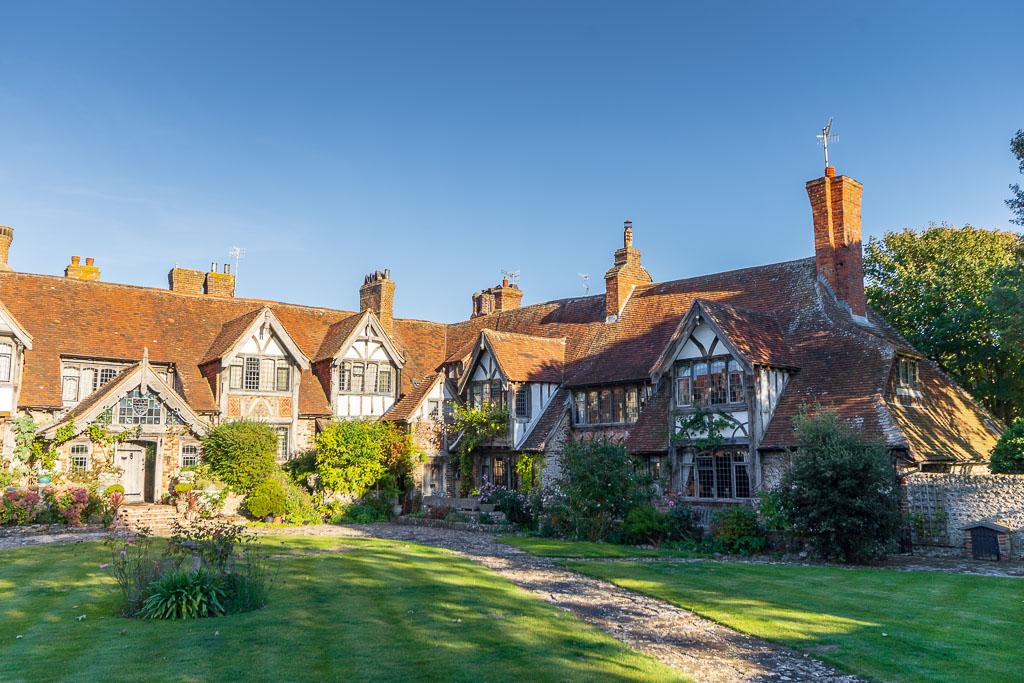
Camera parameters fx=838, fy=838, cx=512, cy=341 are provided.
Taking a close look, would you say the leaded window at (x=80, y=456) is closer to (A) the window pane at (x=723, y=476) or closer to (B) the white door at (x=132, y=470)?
(B) the white door at (x=132, y=470)

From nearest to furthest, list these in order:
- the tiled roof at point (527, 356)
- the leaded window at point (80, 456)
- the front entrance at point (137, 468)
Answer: the leaded window at point (80, 456), the front entrance at point (137, 468), the tiled roof at point (527, 356)

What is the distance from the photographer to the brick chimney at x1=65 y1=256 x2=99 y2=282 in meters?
36.3

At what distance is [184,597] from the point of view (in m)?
12.8

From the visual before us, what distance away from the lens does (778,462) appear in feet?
79.3

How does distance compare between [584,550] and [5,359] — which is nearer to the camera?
[584,550]

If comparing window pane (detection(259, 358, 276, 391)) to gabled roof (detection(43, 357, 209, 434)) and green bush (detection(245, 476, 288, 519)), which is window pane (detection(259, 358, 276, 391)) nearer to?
gabled roof (detection(43, 357, 209, 434))

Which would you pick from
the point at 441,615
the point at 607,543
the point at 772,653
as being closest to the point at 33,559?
the point at 441,615

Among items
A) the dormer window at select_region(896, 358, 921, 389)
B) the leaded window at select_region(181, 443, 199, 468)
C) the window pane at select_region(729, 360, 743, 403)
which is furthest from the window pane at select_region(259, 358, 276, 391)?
the dormer window at select_region(896, 358, 921, 389)

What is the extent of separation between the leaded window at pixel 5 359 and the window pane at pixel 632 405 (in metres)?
20.3

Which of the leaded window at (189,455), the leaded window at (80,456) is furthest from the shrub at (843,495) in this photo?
the leaded window at (80,456)

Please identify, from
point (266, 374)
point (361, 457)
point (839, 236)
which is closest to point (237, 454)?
point (266, 374)

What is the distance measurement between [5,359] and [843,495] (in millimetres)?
25399

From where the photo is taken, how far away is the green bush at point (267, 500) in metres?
28.6

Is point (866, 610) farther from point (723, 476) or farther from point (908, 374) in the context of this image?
point (908, 374)
